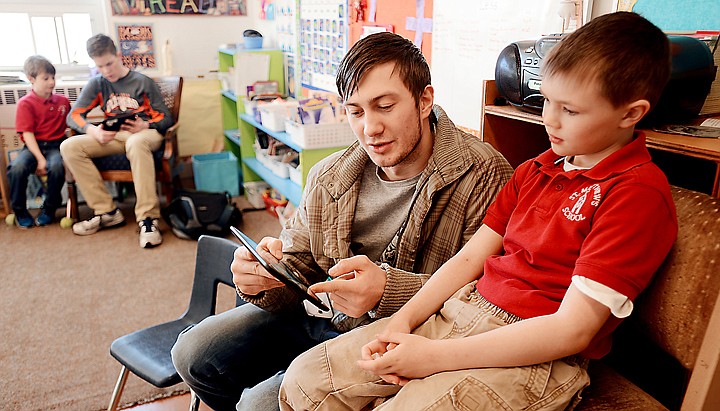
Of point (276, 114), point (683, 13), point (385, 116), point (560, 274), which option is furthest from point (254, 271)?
point (276, 114)

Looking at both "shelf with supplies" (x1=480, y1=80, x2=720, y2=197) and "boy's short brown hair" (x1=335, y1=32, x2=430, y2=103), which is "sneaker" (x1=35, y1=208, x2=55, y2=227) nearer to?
"boy's short brown hair" (x1=335, y1=32, x2=430, y2=103)

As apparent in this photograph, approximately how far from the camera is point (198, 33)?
4.59m

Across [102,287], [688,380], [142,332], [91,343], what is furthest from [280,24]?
[688,380]

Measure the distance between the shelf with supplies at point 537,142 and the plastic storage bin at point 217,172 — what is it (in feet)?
9.79

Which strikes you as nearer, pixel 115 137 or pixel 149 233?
pixel 149 233

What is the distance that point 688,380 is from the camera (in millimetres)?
906

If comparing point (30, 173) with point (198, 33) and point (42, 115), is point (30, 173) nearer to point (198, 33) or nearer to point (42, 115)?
point (42, 115)

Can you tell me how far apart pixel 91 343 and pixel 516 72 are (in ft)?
6.70

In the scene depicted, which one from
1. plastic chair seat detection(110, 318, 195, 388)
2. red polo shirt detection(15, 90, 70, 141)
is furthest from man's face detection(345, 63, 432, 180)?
red polo shirt detection(15, 90, 70, 141)

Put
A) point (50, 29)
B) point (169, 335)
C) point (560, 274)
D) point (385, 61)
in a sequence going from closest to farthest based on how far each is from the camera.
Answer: point (560, 274) < point (385, 61) < point (169, 335) < point (50, 29)

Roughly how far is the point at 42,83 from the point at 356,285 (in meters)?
3.43

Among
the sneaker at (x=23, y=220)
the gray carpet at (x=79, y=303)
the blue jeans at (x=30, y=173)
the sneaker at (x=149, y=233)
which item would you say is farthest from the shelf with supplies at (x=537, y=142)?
the sneaker at (x=23, y=220)

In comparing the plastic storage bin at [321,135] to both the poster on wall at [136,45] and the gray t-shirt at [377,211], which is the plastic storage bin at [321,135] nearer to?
the gray t-shirt at [377,211]

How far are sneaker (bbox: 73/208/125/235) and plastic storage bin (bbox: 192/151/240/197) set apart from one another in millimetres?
628
